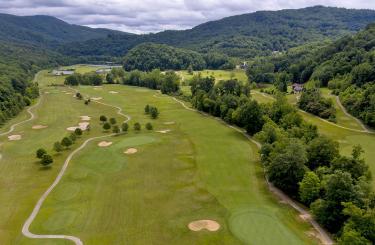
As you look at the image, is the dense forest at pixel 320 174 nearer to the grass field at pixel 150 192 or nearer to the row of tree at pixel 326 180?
the row of tree at pixel 326 180

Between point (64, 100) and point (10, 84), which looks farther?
point (64, 100)

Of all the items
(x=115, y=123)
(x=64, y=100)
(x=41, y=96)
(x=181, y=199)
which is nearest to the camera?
(x=181, y=199)

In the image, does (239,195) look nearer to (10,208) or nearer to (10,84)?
(10,208)

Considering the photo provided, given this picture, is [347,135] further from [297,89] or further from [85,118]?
[85,118]

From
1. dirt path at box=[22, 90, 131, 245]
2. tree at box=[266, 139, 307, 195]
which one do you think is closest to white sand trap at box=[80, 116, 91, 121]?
dirt path at box=[22, 90, 131, 245]

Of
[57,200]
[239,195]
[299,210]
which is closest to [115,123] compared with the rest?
[57,200]

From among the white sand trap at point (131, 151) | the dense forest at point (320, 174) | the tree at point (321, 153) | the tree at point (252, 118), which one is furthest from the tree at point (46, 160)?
the tree at point (321, 153)
